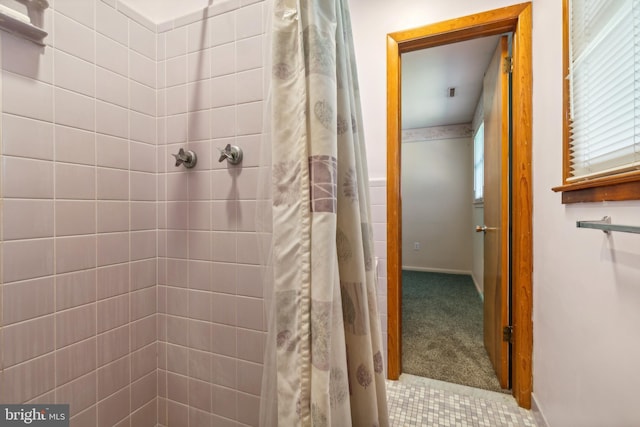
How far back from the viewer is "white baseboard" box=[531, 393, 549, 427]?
1.22m

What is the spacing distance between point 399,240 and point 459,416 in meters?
0.91

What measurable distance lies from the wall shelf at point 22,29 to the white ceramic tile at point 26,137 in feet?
0.86

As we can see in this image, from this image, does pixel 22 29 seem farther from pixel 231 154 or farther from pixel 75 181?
pixel 231 154

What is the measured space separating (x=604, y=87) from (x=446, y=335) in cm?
202

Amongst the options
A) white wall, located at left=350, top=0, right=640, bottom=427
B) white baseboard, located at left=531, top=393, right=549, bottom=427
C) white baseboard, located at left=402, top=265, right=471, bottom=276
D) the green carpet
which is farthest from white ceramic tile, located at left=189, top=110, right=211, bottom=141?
white baseboard, located at left=402, top=265, right=471, bottom=276

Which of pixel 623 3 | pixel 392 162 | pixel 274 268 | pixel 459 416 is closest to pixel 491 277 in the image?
pixel 459 416

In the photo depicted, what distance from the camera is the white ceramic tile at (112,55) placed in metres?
1.08

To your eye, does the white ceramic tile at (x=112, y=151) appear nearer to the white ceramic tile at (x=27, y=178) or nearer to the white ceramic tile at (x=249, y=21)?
the white ceramic tile at (x=27, y=178)

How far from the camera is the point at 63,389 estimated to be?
97 centimetres

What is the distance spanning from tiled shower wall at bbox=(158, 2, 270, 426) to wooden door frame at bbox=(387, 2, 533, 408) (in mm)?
809

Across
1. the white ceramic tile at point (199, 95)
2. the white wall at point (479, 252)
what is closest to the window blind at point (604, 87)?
the white ceramic tile at point (199, 95)

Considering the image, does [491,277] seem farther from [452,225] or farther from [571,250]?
[452,225]

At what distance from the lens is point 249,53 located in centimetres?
114

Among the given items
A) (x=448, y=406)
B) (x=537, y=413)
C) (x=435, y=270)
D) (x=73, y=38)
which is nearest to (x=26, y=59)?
(x=73, y=38)
